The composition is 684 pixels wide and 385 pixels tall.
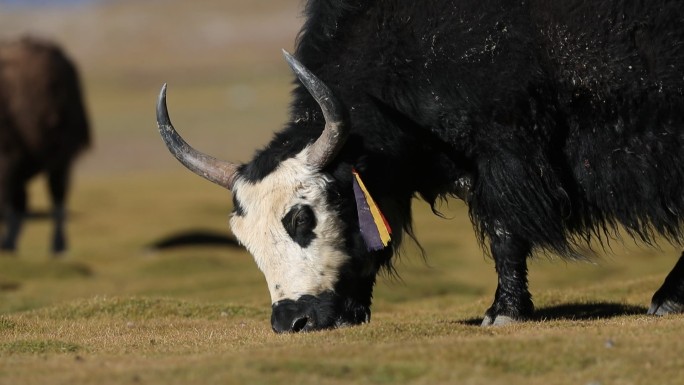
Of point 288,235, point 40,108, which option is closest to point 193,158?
point 288,235

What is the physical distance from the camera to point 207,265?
2311 centimetres

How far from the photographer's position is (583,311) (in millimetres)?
10977

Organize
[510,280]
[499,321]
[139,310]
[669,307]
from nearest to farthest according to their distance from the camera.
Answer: [499,321]
[510,280]
[669,307]
[139,310]

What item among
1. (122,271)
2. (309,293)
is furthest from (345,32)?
(122,271)

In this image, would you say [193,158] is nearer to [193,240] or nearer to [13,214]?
[13,214]

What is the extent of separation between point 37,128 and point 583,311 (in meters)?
16.4

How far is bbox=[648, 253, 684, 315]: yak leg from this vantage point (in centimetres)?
1005

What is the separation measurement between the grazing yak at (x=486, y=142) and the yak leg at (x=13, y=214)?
51.8ft

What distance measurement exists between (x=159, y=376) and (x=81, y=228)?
2557 cm

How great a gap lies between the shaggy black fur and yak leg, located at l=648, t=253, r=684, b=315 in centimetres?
57

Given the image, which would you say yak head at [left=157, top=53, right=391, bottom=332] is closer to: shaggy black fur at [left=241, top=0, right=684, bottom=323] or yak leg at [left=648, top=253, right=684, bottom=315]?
shaggy black fur at [left=241, top=0, right=684, bottom=323]

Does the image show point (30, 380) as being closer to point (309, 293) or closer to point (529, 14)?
point (309, 293)

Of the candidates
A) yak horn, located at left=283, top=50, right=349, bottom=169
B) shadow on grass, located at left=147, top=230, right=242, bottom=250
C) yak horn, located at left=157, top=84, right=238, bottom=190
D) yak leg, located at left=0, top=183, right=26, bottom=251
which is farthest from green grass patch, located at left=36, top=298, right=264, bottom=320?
shadow on grass, located at left=147, top=230, right=242, bottom=250

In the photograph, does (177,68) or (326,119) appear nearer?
(326,119)
